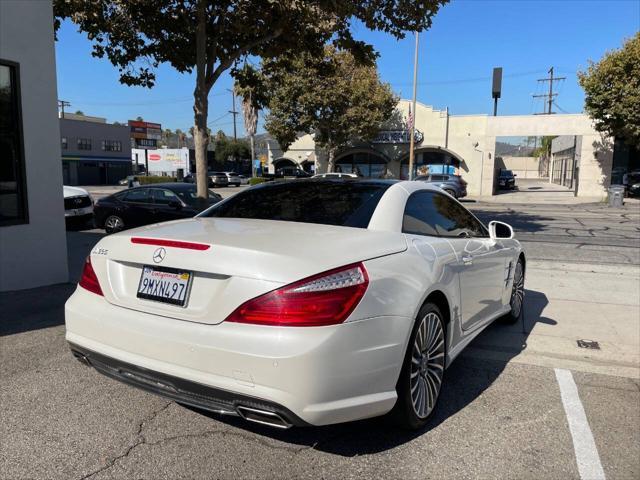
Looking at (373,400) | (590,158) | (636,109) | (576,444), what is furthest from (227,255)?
(590,158)

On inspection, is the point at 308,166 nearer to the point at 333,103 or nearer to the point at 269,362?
the point at 333,103

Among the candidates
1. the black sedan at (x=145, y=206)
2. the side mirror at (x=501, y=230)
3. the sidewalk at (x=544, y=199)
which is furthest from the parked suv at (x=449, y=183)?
the side mirror at (x=501, y=230)

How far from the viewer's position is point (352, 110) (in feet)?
111

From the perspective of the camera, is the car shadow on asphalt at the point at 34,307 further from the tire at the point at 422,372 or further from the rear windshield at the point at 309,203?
the tire at the point at 422,372

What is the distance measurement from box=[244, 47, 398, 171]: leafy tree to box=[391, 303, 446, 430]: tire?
30.9m

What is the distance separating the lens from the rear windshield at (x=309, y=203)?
3.46 m

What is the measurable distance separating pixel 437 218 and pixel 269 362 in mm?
2121

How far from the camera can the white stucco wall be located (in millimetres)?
6230

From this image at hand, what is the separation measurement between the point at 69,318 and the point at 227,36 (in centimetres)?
783

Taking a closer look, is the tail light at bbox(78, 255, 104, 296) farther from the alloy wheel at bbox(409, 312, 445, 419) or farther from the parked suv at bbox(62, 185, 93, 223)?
the parked suv at bbox(62, 185, 93, 223)

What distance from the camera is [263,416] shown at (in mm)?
2520

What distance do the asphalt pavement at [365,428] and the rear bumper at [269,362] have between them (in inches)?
16.8

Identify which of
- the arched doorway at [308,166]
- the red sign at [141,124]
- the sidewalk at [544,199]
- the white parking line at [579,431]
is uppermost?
the red sign at [141,124]

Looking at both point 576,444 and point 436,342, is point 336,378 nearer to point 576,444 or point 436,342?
point 436,342
